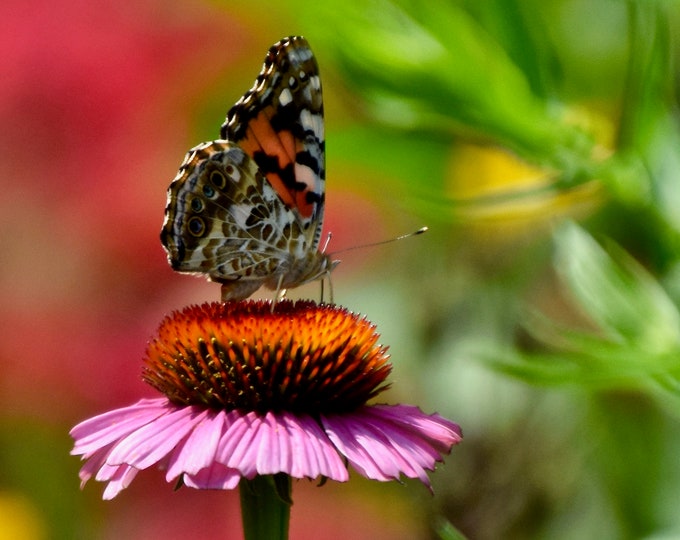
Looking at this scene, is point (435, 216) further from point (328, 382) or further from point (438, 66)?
point (328, 382)

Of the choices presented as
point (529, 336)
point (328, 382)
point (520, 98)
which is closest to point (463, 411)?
point (529, 336)

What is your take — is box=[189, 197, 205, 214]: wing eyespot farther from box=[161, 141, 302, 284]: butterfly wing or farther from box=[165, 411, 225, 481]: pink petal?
box=[165, 411, 225, 481]: pink petal

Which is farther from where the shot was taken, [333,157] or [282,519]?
[333,157]

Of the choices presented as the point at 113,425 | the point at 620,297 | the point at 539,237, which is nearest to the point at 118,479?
the point at 113,425

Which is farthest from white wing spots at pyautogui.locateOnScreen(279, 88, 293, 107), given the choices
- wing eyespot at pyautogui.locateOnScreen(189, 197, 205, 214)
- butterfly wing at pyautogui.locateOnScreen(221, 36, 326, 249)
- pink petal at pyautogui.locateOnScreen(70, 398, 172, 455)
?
pink petal at pyautogui.locateOnScreen(70, 398, 172, 455)

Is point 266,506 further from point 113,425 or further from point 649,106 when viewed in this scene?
point 649,106

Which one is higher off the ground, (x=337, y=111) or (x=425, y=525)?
(x=337, y=111)
